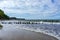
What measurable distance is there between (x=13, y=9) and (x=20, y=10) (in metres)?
0.41

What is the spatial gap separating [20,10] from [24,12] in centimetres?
29

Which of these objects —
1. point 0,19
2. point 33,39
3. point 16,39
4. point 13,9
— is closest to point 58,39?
point 33,39

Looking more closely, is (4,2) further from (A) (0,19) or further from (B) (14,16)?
(A) (0,19)

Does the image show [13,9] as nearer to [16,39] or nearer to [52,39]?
[16,39]

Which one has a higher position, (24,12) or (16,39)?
(24,12)

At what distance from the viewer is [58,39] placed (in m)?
9.65

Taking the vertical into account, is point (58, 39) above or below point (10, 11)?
below

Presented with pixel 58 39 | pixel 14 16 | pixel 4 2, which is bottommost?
pixel 58 39

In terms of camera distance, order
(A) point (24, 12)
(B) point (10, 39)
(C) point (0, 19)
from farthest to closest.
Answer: (C) point (0, 19) < (A) point (24, 12) < (B) point (10, 39)

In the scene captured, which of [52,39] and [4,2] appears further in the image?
[4,2]

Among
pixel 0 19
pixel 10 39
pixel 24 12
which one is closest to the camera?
pixel 10 39

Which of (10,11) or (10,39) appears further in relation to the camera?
(10,11)

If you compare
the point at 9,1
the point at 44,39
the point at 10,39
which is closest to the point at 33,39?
the point at 44,39

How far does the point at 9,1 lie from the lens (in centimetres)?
1054
